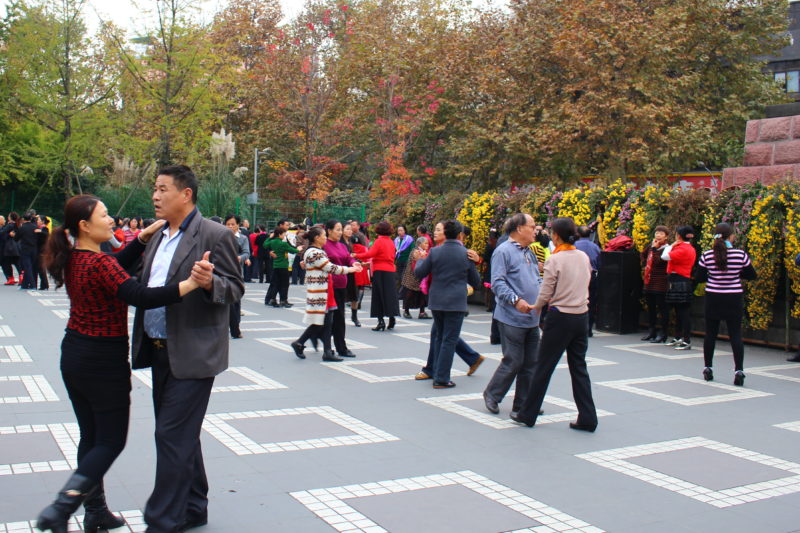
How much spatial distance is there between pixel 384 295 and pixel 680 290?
15.0ft

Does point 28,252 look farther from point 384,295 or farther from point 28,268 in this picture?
point 384,295

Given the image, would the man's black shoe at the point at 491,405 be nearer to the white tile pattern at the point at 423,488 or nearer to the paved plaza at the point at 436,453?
the paved plaza at the point at 436,453

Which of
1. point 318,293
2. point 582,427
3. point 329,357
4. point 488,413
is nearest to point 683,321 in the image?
point 329,357

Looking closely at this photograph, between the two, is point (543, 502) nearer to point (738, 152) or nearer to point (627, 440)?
point (627, 440)

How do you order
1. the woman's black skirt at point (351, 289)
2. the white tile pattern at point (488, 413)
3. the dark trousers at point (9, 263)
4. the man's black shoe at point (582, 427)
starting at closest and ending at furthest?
the man's black shoe at point (582, 427)
the white tile pattern at point (488, 413)
the woman's black skirt at point (351, 289)
the dark trousers at point (9, 263)

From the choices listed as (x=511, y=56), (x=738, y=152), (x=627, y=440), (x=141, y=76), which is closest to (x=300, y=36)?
(x=141, y=76)

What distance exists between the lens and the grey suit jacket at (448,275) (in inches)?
339

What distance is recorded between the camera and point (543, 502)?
200 inches

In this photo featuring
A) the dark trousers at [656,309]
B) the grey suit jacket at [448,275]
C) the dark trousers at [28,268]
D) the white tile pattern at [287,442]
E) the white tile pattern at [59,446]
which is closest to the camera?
the white tile pattern at [59,446]

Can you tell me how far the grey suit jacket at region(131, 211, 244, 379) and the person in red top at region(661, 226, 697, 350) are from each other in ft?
30.7

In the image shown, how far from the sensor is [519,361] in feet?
24.4

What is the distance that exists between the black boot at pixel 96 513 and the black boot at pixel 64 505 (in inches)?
11.6

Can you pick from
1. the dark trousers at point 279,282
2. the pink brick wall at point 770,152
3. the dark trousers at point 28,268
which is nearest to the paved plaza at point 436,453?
the pink brick wall at point 770,152

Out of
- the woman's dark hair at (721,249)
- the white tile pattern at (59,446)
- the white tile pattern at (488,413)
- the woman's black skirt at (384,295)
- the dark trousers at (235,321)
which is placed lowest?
the white tile pattern at (59,446)
